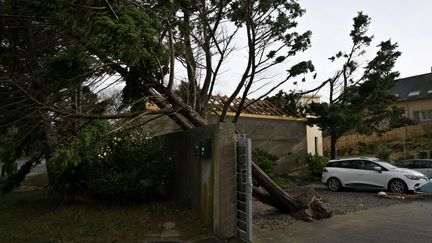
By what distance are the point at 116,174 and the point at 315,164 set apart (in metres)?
14.6

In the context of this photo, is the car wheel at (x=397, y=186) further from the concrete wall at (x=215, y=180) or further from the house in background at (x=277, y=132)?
the concrete wall at (x=215, y=180)

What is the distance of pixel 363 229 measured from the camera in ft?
30.7

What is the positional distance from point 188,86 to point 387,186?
32.7 ft

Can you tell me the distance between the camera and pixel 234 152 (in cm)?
863

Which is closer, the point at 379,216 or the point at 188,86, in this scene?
the point at 379,216

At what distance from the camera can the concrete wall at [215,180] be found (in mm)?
8391

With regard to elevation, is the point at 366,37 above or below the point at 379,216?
above

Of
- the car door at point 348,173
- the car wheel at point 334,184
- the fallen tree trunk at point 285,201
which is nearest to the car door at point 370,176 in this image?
the car door at point 348,173

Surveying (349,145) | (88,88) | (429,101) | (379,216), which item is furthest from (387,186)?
(429,101)

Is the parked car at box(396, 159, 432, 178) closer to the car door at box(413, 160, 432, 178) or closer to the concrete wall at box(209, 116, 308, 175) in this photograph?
the car door at box(413, 160, 432, 178)

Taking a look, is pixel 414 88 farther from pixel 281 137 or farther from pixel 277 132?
pixel 277 132

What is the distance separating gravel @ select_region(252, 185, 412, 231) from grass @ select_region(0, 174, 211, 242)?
1872 millimetres

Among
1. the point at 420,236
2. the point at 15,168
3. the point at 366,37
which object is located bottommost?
the point at 420,236

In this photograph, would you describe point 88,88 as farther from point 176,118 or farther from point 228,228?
point 228,228
